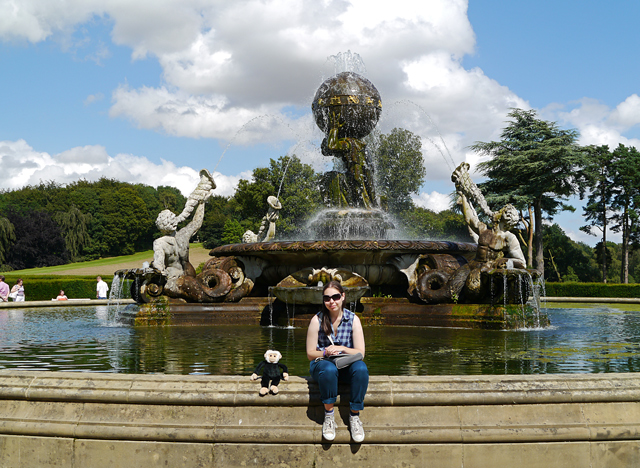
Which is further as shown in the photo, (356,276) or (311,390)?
(356,276)

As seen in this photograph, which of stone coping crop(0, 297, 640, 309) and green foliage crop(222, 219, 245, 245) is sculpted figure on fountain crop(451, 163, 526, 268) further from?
green foliage crop(222, 219, 245, 245)

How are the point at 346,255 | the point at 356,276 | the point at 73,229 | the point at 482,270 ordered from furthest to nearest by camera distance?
1. the point at 73,229
2. the point at 346,255
3. the point at 356,276
4. the point at 482,270

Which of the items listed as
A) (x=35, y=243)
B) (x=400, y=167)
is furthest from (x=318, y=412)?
(x=35, y=243)

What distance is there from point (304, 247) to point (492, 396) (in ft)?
22.4

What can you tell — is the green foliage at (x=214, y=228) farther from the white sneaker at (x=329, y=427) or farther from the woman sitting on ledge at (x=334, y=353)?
the white sneaker at (x=329, y=427)

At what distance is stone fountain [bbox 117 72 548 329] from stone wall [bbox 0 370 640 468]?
20.0 feet

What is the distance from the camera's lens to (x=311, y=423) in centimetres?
364

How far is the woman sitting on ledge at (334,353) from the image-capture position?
11.6 feet

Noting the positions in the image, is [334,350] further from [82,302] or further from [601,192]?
[601,192]

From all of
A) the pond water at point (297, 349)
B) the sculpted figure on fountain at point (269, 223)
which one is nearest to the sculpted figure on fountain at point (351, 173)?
the sculpted figure on fountain at point (269, 223)

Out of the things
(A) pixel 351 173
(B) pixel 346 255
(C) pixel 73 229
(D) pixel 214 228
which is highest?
(D) pixel 214 228

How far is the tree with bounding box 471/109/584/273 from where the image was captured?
137 feet

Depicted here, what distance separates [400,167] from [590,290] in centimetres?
2075

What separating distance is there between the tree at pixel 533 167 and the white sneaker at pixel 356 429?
39760 millimetres
